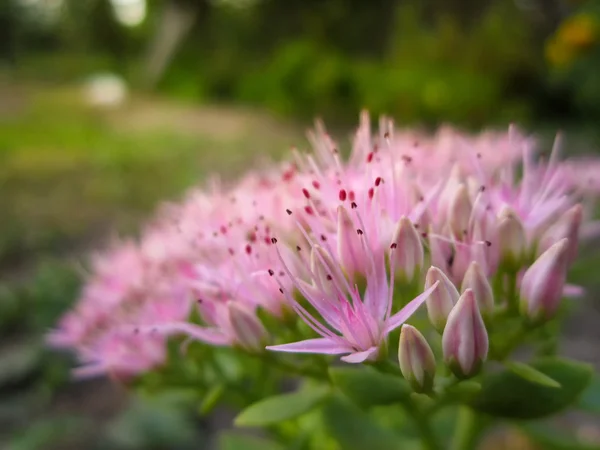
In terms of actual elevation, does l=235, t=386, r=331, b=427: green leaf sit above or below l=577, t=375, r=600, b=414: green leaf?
above

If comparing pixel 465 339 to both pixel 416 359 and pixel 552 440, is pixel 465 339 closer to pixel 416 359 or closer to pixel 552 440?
pixel 416 359

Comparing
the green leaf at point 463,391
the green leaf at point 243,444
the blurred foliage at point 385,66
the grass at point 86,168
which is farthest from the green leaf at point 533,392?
the blurred foliage at point 385,66

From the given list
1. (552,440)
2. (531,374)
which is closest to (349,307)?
(531,374)

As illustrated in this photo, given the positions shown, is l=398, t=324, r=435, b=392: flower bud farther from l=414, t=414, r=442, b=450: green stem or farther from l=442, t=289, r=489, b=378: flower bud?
l=414, t=414, r=442, b=450: green stem

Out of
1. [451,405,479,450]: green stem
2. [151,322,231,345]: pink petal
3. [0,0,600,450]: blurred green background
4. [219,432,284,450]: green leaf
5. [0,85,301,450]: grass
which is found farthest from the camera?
[0,0,600,450]: blurred green background

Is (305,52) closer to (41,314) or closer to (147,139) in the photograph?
(147,139)

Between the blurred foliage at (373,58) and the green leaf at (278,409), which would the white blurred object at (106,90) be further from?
the green leaf at (278,409)

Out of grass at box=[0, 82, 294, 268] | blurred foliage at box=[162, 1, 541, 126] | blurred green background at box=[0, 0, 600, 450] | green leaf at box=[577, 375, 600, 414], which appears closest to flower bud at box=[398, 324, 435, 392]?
green leaf at box=[577, 375, 600, 414]

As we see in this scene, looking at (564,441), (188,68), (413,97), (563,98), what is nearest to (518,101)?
(563,98)
